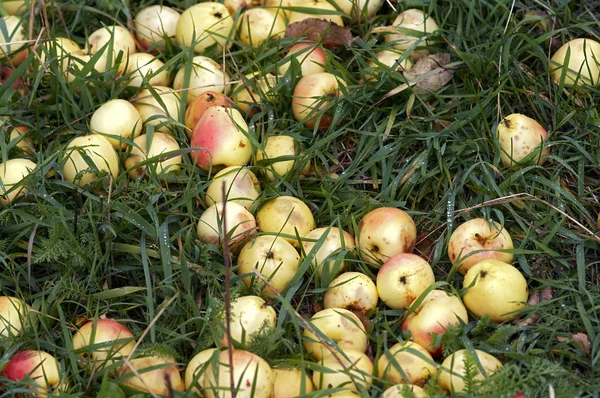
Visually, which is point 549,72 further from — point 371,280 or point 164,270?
point 164,270

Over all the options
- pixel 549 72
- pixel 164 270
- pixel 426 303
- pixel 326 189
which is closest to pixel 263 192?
pixel 326 189

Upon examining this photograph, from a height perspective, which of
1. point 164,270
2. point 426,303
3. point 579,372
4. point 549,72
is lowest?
point 579,372

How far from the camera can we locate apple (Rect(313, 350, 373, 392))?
302 centimetres

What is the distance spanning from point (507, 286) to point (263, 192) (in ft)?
4.21

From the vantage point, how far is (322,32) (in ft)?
15.0

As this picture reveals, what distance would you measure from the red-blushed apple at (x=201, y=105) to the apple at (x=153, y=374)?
58.1 inches

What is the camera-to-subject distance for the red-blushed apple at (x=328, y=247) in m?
3.56

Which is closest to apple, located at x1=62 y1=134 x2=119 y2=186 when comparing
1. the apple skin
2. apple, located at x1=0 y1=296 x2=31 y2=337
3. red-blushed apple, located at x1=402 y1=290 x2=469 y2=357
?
apple, located at x1=0 y1=296 x2=31 y2=337

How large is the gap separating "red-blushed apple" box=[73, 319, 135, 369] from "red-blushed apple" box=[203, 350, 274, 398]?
1.32 feet

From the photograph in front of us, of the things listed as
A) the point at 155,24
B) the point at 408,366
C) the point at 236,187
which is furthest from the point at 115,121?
the point at 408,366

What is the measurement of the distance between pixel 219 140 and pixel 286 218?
56 centimetres

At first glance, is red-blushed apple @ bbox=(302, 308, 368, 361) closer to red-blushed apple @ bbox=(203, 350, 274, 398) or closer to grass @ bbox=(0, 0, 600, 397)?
grass @ bbox=(0, 0, 600, 397)

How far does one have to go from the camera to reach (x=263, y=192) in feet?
12.9

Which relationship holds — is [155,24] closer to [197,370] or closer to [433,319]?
[197,370]
